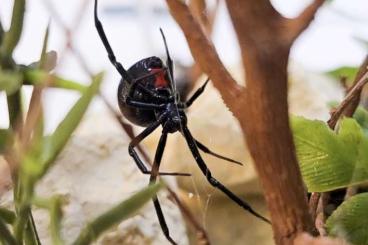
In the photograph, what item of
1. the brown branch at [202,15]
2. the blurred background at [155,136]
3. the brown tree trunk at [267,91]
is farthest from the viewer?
the blurred background at [155,136]

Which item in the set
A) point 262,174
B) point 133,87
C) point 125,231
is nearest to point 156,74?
point 133,87

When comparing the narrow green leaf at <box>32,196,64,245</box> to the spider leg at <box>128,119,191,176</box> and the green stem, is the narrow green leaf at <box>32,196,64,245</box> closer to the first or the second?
the green stem

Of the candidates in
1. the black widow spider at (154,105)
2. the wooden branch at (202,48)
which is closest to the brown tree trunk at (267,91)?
the wooden branch at (202,48)

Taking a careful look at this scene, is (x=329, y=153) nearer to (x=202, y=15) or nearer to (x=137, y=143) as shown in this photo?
(x=202, y=15)

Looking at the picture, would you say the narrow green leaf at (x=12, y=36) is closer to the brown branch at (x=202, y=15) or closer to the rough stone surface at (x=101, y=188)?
the brown branch at (x=202, y=15)

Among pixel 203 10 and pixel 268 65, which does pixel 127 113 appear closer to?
pixel 203 10

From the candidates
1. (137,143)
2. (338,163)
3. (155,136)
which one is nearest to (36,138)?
(338,163)
